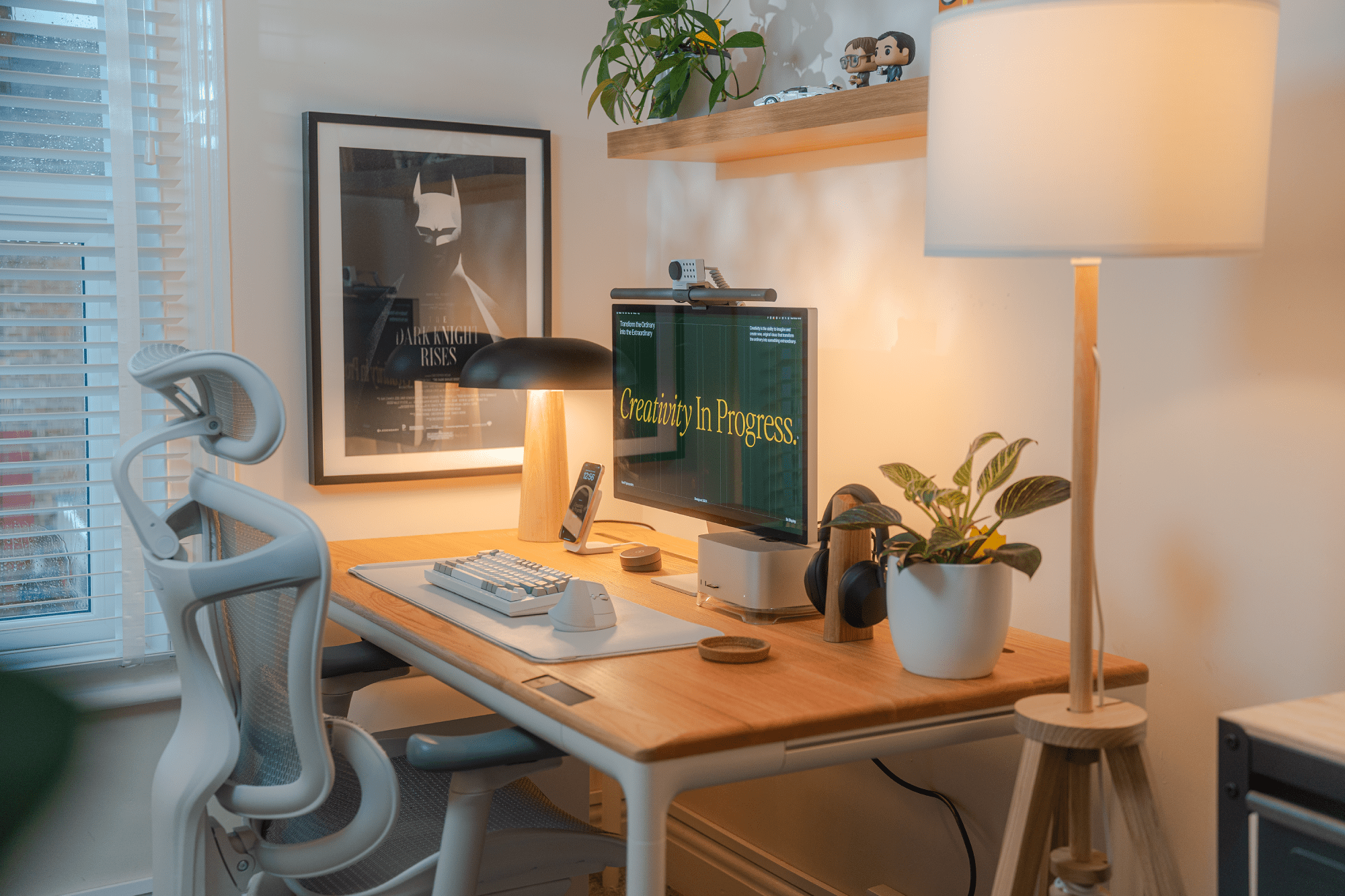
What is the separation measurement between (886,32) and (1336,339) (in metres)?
0.89

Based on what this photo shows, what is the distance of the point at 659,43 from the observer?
230 centimetres

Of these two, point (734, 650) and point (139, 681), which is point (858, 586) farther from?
point (139, 681)

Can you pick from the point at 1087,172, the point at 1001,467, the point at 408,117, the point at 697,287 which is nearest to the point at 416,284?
the point at 408,117

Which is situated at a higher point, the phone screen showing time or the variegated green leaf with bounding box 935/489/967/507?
the variegated green leaf with bounding box 935/489/967/507

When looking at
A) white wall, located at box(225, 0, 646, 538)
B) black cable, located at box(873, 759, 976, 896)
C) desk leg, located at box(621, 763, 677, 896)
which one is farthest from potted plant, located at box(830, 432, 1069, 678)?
white wall, located at box(225, 0, 646, 538)

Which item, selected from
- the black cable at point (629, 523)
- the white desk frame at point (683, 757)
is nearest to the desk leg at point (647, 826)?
the white desk frame at point (683, 757)

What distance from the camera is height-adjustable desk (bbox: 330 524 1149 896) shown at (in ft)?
4.15

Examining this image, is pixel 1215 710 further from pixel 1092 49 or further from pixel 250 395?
pixel 250 395

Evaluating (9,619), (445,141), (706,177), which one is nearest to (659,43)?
(706,177)

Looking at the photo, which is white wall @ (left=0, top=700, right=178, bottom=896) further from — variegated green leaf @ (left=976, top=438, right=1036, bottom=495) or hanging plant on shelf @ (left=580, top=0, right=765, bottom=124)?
variegated green leaf @ (left=976, top=438, right=1036, bottom=495)

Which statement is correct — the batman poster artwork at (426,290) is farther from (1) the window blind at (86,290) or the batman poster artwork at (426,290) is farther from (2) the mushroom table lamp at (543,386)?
(1) the window blind at (86,290)

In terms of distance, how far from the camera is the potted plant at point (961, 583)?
4.73ft

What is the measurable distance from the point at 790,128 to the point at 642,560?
0.79 metres

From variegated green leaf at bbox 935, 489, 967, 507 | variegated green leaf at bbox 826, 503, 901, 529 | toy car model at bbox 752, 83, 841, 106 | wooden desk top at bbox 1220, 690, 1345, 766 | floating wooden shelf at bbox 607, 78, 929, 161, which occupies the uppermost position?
toy car model at bbox 752, 83, 841, 106
